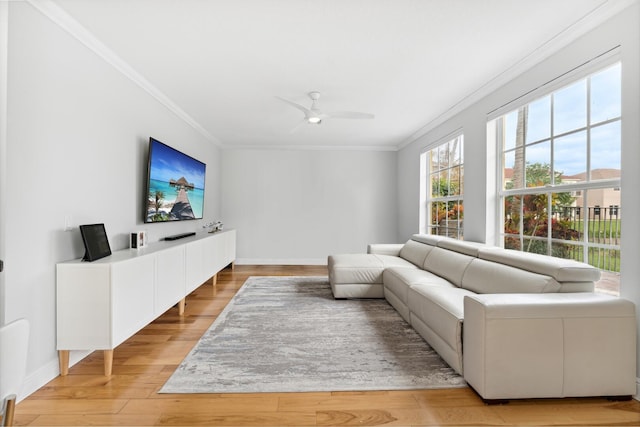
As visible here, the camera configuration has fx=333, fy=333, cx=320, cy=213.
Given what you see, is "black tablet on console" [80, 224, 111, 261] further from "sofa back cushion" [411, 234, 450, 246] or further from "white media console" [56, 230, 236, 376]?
"sofa back cushion" [411, 234, 450, 246]

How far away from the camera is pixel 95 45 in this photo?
8.46 feet

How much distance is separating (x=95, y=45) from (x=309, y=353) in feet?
9.48

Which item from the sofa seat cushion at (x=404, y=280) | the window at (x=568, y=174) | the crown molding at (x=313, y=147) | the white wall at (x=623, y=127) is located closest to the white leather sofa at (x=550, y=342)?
the white wall at (x=623, y=127)

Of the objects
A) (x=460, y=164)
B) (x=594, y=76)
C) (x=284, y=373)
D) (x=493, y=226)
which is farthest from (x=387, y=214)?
(x=284, y=373)

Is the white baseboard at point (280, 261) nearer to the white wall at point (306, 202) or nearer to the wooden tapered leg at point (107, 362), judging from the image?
the white wall at point (306, 202)

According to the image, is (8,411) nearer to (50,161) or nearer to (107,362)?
(107,362)

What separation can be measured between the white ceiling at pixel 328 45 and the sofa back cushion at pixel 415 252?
1823 mm

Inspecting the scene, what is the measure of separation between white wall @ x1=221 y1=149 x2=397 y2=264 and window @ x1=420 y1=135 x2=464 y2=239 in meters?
1.28

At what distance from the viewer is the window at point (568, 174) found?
230 centimetres

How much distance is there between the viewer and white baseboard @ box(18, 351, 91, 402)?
6.29 feet

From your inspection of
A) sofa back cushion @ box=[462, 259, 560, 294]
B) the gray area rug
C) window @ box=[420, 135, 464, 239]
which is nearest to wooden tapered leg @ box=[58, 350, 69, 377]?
the gray area rug

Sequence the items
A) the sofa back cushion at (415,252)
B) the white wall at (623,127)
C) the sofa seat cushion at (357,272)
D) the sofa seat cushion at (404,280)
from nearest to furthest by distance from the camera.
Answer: the white wall at (623,127) < the sofa seat cushion at (404,280) < the sofa seat cushion at (357,272) < the sofa back cushion at (415,252)

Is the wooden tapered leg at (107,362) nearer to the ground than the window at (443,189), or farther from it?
nearer to the ground

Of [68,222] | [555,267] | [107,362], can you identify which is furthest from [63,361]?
[555,267]
